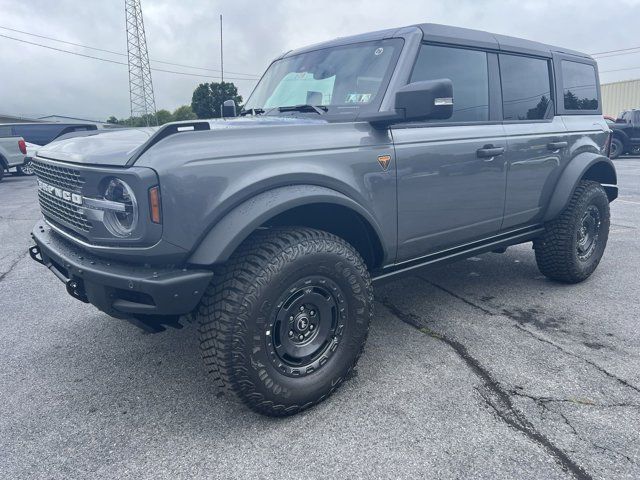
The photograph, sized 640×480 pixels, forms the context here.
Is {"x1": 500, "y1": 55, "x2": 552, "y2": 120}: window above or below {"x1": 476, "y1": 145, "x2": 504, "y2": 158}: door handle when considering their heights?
above

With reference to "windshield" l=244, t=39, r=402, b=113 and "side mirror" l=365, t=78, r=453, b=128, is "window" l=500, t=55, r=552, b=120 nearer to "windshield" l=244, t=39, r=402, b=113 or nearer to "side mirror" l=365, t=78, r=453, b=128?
"windshield" l=244, t=39, r=402, b=113

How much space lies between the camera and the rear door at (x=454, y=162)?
9.73ft

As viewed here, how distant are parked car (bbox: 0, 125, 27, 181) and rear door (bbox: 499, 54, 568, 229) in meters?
14.9

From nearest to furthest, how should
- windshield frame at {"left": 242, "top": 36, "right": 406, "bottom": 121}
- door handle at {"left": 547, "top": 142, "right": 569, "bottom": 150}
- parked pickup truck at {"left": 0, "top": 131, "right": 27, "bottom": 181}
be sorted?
windshield frame at {"left": 242, "top": 36, "right": 406, "bottom": 121}
door handle at {"left": 547, "top": 142, "right": 569, "bottom": 150}
parked pickup truck at {"left": 0, "top": 131, "right": 27, "bottom": 181}

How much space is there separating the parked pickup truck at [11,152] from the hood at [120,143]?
1381cm

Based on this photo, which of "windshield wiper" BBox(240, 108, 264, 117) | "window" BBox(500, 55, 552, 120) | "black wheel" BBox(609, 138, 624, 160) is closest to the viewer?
"windshield wiper" BBox(240, 108, 264, 117)

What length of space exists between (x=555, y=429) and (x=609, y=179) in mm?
3167

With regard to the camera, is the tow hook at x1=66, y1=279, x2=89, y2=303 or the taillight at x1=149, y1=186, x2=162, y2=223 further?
the tow hook at x1=66, y1=279, x2=89, y2=303

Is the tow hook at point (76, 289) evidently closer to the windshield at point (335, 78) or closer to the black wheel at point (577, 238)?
the windshield at point (335, 78)

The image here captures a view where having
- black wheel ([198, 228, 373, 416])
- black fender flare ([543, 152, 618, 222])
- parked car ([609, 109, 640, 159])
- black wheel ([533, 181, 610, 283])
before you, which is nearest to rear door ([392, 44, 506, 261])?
black wheel ([198, 228, 373, 416])

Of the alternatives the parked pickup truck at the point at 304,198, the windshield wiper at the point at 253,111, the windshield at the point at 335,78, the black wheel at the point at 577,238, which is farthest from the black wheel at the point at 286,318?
the black wheel at the point at 577,238

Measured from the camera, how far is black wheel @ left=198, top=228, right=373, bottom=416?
2.27m

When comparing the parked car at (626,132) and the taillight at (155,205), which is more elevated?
the parked car at (626,132)

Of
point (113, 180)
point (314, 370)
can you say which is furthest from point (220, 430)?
point (113, 180)
